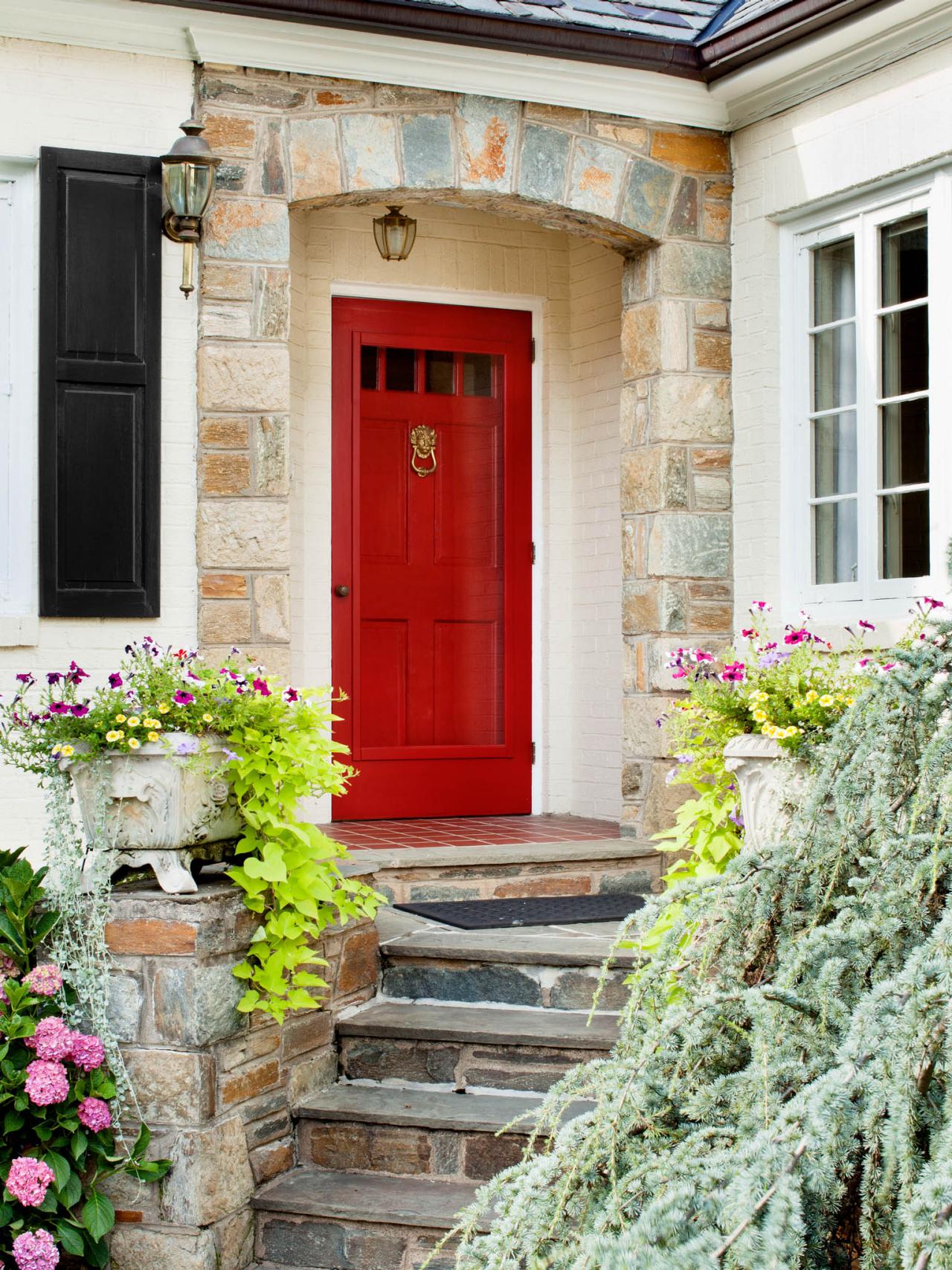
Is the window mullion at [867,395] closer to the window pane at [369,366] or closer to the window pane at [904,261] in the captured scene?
the window pane at [904,261]

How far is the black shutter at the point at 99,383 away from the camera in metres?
5.00

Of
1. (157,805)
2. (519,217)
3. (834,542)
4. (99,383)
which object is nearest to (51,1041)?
(157,805)

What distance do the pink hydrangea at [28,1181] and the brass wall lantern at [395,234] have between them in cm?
401

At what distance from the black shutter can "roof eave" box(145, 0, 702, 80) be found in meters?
0.67

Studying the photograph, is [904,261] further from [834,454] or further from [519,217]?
[519,217]

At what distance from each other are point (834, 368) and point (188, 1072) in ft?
11.6

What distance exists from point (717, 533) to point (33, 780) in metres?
2.77

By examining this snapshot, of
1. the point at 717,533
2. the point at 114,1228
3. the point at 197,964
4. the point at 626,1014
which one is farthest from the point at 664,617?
the point at 626,1014

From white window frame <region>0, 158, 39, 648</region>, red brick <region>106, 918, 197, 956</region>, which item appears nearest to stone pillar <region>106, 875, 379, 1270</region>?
red brick <region>106, 918, 197, 956</region>

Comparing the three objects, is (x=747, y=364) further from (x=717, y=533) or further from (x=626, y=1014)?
(x=626, y=1014)

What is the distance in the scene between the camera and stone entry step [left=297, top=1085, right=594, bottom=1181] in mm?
3834

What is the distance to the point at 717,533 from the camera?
5824mm

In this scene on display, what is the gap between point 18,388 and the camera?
16.6 ft

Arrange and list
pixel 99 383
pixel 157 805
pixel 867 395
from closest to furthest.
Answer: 1. pixel 157 805
2. pixel 99 383
3. pixel 867 395
